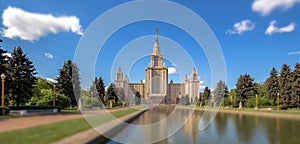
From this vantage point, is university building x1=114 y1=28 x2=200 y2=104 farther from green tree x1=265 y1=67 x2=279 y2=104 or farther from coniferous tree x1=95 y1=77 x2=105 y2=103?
A: green tree x1=265 y1=67 x2=279 y2=104

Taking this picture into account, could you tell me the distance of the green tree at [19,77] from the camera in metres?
29.0

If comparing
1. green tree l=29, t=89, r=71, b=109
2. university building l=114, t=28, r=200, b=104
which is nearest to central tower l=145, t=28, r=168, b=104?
university building l=114, t=28, r=200, b=104

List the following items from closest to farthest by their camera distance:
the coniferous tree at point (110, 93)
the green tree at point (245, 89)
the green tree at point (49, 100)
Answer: the green tree at point (49, 100)
the green tree at point (245, 89)
the coniferous tree at point (110, 93)

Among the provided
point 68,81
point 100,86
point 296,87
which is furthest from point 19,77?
point 296,87

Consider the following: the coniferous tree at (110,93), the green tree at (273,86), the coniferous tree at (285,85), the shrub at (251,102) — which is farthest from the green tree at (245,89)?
the coniferous tree at (110,93)

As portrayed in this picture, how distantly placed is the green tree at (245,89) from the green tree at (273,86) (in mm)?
4773

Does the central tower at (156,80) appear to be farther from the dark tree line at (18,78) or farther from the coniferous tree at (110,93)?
the dark tree line at (18,78)

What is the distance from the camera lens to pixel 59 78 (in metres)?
39.3

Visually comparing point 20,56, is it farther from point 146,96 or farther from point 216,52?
point 146,96

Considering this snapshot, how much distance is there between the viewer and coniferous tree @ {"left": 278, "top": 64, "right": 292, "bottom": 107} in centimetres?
4025

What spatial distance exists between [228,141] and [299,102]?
3168 cm

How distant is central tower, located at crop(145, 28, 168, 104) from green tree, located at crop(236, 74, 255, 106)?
280ft

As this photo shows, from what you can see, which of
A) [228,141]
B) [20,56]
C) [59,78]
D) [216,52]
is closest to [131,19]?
[216,52]

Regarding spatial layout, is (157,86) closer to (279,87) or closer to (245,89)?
(245,89)
